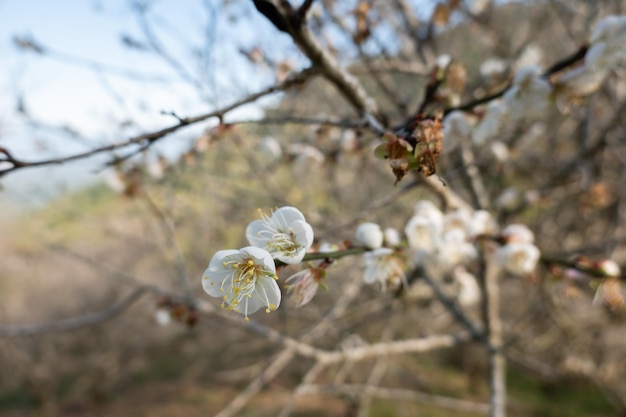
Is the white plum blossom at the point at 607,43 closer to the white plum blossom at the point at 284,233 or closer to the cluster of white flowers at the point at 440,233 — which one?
the cluster of white flowers at the point at 440,233

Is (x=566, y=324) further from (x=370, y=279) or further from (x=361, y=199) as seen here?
(x=370, y=279)

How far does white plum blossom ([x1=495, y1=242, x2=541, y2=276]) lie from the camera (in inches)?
49.2

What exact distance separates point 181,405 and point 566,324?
5918 mm

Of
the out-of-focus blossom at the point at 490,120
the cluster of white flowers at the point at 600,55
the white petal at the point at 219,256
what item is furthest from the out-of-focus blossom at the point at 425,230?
the white petal at the point at 219,256

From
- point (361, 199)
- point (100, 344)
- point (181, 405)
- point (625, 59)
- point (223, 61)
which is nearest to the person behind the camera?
point (625, 59)

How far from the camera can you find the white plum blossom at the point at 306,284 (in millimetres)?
815

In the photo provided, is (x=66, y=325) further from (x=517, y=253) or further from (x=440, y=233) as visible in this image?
(x=517, y=253)

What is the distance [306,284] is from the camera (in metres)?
0.83

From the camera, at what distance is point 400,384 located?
232 inches

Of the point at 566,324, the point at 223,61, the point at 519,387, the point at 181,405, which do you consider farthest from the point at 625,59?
the point at 181,405

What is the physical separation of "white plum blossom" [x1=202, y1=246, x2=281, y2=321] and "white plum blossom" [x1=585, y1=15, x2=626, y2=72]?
2.82 feet

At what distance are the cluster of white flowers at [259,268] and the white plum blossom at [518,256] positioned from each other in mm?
798

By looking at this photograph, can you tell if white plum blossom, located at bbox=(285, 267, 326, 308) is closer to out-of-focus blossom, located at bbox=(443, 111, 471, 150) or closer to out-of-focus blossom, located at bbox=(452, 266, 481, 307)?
out-of-focus blossom, located at bbox=(443, 111, 471, 150)

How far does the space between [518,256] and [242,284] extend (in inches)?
35.9
